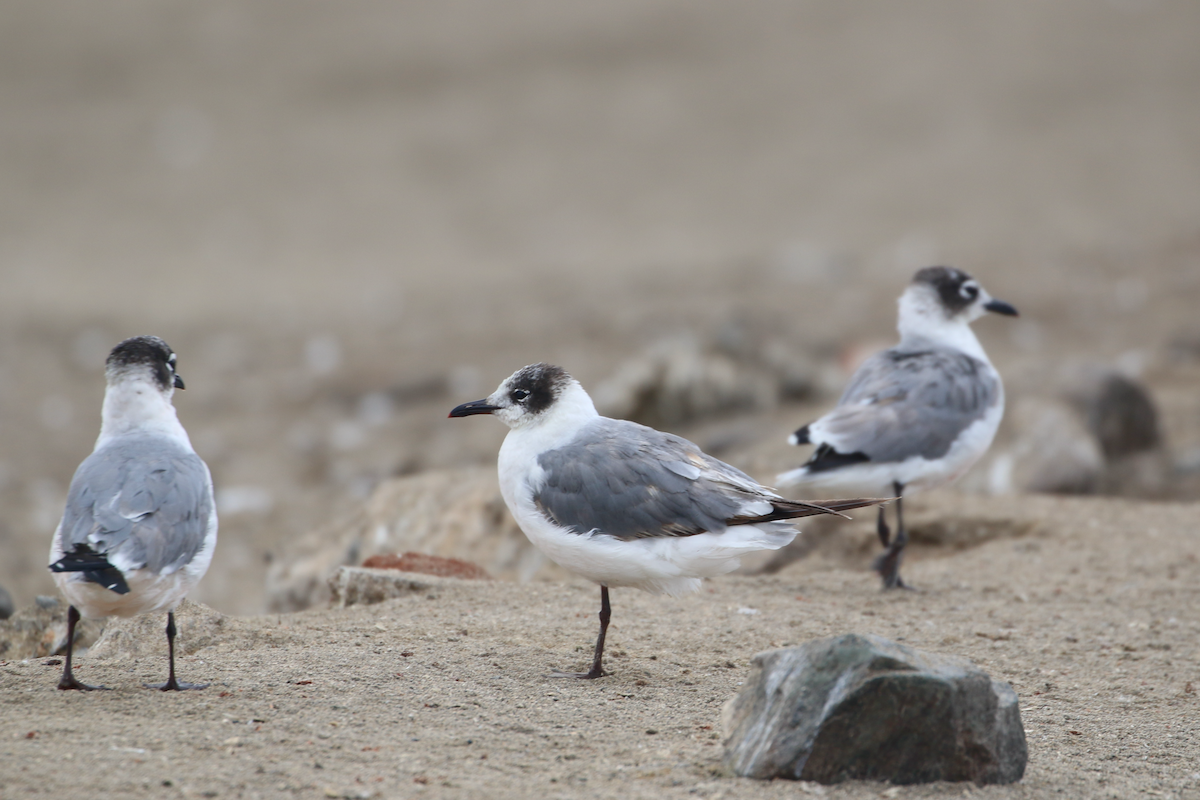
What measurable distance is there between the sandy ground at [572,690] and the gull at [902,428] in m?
0.54

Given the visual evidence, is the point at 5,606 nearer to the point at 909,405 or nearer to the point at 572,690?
the point at 572,690

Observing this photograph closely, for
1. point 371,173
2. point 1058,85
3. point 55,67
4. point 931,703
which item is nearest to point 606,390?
point 931,703

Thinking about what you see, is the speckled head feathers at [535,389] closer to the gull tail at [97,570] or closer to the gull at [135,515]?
the gull at [135,515]

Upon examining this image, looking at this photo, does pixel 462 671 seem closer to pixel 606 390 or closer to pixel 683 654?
pixel 683 654

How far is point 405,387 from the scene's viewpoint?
12.0 metres

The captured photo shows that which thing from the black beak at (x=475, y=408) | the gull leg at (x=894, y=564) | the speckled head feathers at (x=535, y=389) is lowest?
the gull leg at (x=894, y=564)

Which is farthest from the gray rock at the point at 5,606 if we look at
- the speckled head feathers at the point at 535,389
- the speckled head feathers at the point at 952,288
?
the speckled head feathers at the point at 952,288

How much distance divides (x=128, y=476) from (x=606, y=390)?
6216 millimetres

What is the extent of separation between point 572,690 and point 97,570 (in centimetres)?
161

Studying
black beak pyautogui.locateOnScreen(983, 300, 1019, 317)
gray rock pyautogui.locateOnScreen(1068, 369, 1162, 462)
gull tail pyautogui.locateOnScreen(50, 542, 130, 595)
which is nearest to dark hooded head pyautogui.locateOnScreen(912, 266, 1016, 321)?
black beak pyautogui.locateOnScreen(983, 300, 1019, 317)

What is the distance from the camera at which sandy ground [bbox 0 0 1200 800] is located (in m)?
3.82

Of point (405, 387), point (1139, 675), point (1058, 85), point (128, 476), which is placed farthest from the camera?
point (1058, 85)

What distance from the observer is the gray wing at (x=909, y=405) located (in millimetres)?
6000

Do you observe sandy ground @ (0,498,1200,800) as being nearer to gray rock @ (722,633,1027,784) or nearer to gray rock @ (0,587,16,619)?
gray rock @ (722,633,1027,784)
